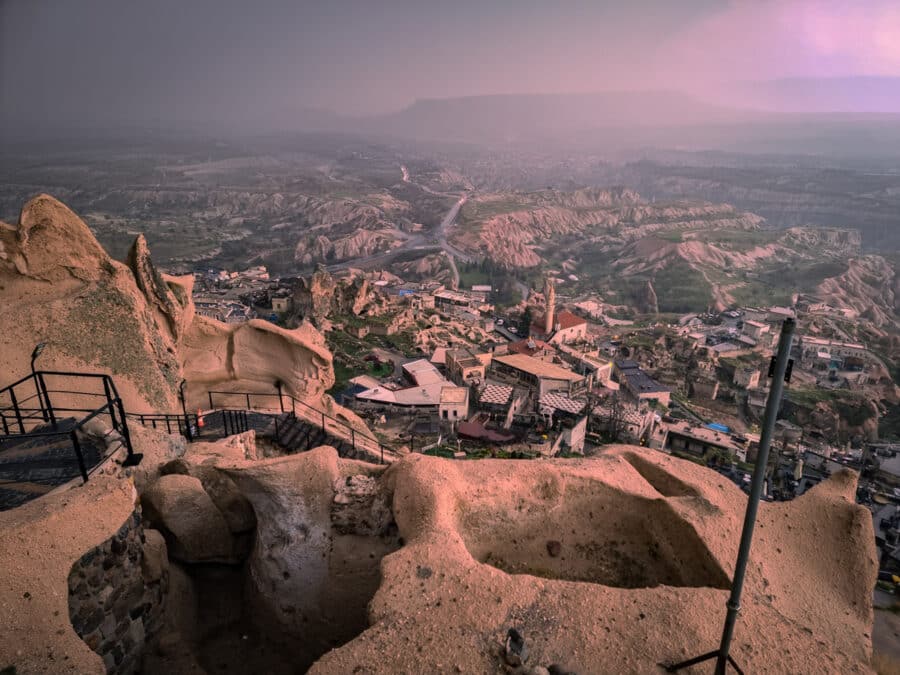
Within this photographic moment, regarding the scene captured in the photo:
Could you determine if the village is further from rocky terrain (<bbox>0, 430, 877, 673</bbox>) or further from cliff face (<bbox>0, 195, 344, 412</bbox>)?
rocky terrain (<bbox>0, 430, 877, 673</bbox>)

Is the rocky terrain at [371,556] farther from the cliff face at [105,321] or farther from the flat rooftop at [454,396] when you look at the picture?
the flat rooftop at [454,396]

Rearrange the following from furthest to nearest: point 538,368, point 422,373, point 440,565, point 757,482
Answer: point 538,368 < point 422,373 < point 440,565 < point 757,482

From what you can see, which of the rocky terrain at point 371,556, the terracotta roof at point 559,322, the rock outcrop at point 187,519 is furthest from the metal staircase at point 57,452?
the terracotta roof at point 559,322

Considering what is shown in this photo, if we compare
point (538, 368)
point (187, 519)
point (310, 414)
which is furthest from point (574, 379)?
point (187, 519)

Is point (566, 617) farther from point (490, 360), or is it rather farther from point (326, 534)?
point (490, 360)

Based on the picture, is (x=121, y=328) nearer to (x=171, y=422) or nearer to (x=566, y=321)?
(x=171, y=422)

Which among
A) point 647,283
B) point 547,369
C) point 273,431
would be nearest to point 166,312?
point 273,431

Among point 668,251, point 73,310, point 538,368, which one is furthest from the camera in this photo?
point 668,251
